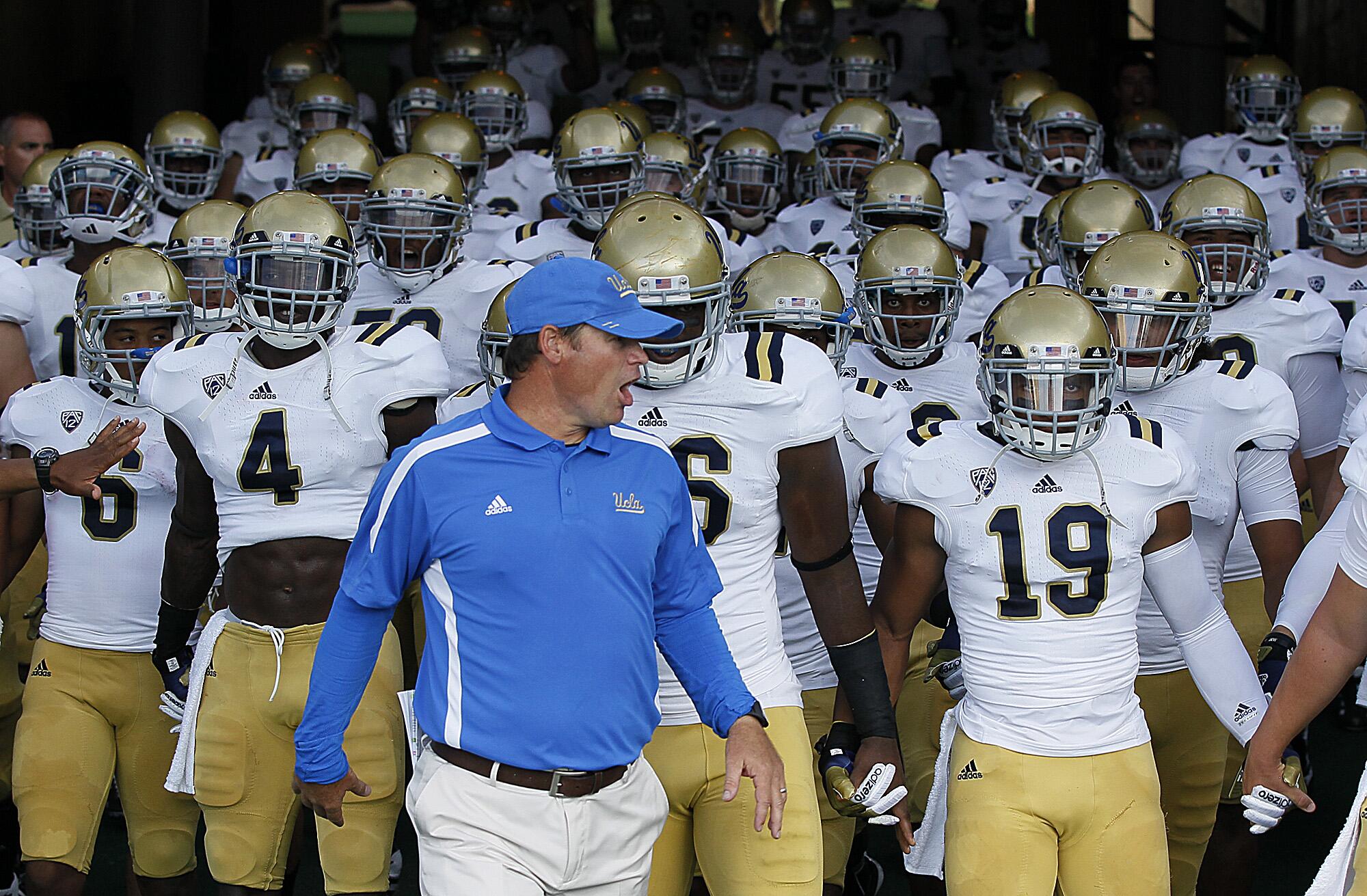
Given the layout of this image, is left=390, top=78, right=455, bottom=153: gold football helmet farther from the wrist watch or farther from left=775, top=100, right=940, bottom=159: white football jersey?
the wrist watch

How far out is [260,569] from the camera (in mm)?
3803

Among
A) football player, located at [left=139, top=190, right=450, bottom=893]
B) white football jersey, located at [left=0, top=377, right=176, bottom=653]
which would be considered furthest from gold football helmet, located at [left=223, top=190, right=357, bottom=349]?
white football jersey, located at [left=0, top=377, right=176, bottom=653]

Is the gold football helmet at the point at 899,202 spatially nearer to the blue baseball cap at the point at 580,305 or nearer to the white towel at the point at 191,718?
the white towel at the point at 191,718

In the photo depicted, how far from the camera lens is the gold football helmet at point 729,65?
8.85 meters

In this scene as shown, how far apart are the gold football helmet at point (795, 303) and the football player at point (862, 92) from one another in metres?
3.98

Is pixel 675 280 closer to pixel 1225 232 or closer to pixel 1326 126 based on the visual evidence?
pixel 1225 232

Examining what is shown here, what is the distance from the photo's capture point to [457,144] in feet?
20.6

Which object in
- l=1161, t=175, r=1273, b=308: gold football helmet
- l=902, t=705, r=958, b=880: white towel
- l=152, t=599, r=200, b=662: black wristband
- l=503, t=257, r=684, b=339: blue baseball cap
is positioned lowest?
l=902, t=705, r=958, b=880: white towel

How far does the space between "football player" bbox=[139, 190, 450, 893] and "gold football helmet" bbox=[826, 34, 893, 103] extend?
500cm

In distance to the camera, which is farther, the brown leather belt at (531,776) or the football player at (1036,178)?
the football player at (1036,178)

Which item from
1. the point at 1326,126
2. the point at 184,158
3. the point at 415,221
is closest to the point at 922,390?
the point at 415,221

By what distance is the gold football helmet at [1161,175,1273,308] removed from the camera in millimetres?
4883

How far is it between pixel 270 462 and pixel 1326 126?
474cm

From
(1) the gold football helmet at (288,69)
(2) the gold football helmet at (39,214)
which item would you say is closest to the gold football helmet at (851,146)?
(2) the gold football helmet at (39,214)
